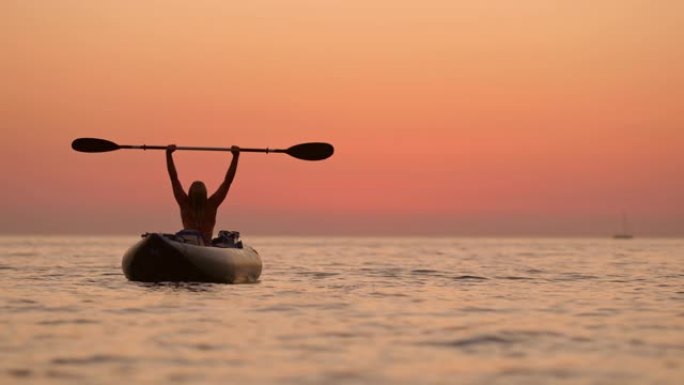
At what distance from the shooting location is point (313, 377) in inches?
410

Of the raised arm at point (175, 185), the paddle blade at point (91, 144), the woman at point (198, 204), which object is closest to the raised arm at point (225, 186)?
the woman at point (198, 204)

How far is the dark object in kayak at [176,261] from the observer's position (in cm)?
2114

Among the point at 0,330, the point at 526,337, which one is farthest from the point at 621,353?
the point at 0,330

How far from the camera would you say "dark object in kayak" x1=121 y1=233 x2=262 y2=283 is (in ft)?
69.4

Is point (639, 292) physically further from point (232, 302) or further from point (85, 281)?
point (85, 281)

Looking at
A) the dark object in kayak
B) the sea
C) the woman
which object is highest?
the woman

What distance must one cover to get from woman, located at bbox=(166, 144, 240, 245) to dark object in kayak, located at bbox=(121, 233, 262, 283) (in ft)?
1.92

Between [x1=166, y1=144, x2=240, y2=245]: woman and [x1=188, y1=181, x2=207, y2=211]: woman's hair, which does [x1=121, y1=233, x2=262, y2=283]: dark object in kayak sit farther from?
[x1=188, y1=181, x2=207, y2=211]: woman's hair

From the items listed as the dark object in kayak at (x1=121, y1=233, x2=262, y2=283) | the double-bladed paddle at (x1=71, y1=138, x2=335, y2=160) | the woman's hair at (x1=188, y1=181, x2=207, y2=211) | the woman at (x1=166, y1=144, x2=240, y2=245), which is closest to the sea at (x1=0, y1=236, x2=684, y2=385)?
the dark object in kayak at (x1=121, y1=233, x2=262, y2=283)

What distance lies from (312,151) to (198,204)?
5.42m

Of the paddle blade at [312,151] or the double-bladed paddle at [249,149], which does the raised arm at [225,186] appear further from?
the paddle blade at [312,151]

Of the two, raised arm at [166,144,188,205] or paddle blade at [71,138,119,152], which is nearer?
raised arm at [166,144,188,205]

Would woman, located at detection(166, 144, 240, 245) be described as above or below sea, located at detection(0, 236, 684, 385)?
above

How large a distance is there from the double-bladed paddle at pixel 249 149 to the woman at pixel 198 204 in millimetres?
2354
